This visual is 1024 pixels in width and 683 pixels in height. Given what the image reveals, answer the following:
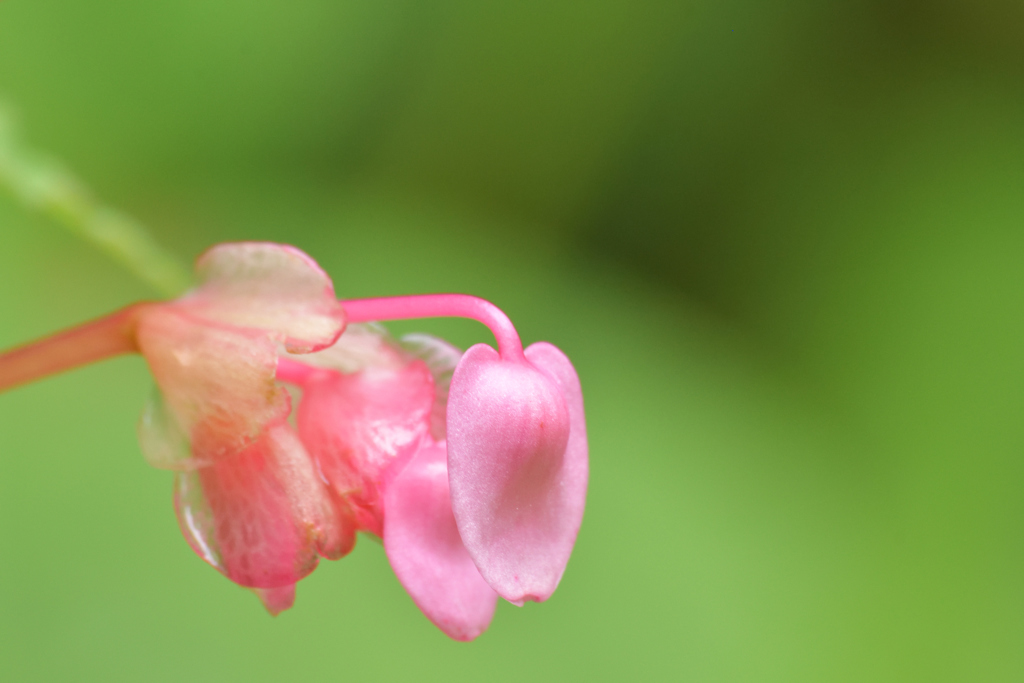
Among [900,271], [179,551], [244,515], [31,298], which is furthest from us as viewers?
[900,271]

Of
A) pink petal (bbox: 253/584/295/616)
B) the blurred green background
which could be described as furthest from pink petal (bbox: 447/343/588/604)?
the blurred green background

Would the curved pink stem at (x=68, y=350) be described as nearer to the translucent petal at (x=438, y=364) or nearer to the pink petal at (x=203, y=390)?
the pink petal at (x=203, y=390)

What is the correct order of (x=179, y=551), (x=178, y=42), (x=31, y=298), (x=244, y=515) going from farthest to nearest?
(x=178, y=42) < (x=31, y=298) < (x=179, y=551) < (x=244, y=515)

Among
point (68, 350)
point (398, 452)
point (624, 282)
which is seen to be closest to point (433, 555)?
point (398, 452)

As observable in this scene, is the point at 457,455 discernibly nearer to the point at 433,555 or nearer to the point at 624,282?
the point at 433,555

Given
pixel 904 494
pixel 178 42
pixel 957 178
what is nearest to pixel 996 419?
pixel 904 494

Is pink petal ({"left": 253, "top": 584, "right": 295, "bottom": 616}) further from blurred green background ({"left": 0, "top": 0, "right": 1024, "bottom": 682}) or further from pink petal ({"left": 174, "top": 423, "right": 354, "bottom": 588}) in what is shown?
blurred green background ({"left": 0, "top": 0, "right": 1024, "bottom": 682})

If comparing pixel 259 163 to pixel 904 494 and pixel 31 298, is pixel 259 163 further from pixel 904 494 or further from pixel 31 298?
pixel 904 494
